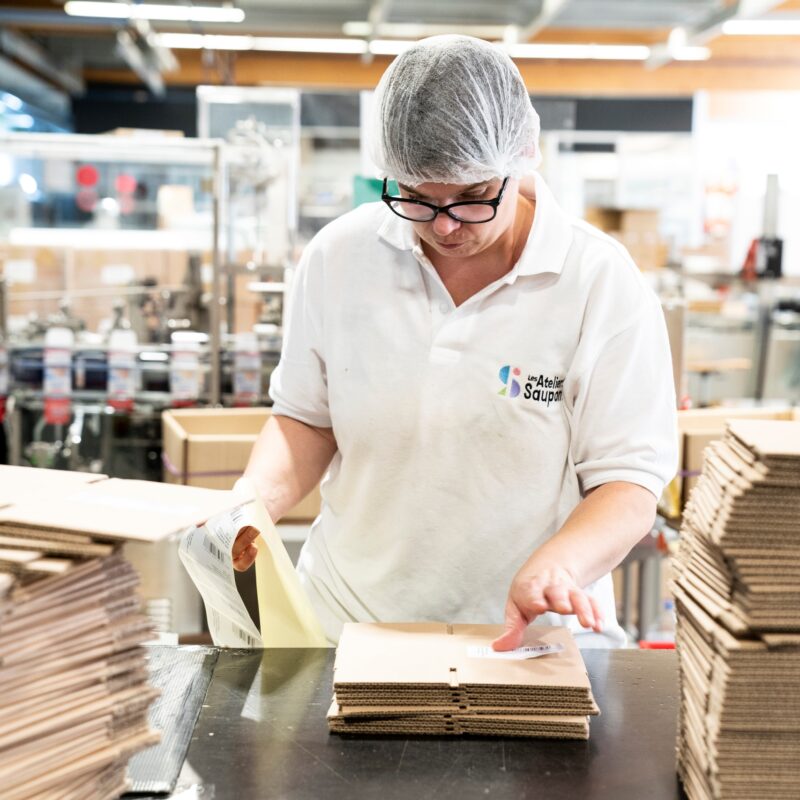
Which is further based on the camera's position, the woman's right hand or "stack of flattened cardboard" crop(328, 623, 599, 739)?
the woman's right hand

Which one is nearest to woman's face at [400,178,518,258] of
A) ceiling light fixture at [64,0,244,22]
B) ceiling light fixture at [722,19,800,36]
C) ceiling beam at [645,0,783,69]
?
ceiling beam at [645,0,783,69]

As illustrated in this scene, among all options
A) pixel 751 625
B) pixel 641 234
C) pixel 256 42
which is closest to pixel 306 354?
pixel 751 625

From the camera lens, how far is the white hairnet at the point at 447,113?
1.45m

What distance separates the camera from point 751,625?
3.19ft

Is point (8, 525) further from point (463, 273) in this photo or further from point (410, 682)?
point (463, 273)

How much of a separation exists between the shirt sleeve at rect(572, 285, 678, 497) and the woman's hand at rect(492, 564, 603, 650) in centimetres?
27

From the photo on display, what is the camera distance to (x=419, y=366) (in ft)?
5.34

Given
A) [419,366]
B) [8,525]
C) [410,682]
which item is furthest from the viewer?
[419,366]

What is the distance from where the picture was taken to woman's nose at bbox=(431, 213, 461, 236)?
1478 millimetres

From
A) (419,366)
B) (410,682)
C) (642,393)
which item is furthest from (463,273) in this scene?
(410,682)

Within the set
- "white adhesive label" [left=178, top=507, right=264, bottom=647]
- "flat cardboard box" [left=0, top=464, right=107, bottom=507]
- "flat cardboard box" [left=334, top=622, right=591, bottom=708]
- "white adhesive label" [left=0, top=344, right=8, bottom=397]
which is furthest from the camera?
"white adhesive label" [left=0, top=344, right=8, bottom=397]

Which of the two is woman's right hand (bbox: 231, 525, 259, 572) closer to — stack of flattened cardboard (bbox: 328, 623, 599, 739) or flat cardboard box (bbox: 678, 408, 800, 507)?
stack of flattened cardboard (bbox: 328, 623, 599, 739)

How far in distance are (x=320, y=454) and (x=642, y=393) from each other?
596mm

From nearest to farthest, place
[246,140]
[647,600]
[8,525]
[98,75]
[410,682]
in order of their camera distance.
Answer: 1. [8,525]
2. [410,682]
3. [647,600]
4. [246,140]
5. [98,75]
